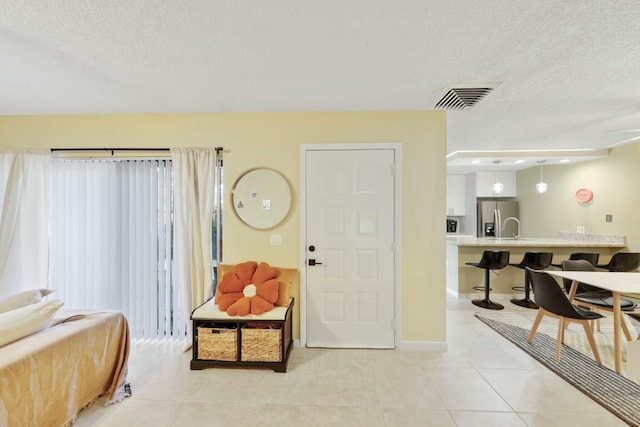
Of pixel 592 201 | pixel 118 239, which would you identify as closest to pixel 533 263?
pixel 592 201

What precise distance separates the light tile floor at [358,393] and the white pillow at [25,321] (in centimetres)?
72

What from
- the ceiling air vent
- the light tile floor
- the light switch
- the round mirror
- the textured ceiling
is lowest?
the light tile floor

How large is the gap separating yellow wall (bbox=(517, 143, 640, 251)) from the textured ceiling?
204 cm

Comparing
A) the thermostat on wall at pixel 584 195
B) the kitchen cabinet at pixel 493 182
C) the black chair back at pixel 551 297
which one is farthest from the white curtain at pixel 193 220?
the thermostat on wall at pixel 584 195

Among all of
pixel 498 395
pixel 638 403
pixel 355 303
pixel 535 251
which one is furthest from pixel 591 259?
pixel 355 303

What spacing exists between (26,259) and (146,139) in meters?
1.76

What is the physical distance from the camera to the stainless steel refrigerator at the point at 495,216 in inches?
242

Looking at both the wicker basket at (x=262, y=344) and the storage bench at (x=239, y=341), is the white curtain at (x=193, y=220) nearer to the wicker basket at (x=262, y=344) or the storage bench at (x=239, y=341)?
the storage bench at (x=239, y=341)

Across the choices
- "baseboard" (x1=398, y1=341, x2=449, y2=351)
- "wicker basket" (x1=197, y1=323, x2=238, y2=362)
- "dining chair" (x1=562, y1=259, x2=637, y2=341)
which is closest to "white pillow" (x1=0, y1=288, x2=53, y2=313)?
"wicker basket" (x1=197, y1=323, x2=238, y2=362)

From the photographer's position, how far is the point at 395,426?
6.30 ft

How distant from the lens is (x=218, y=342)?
2588 mm

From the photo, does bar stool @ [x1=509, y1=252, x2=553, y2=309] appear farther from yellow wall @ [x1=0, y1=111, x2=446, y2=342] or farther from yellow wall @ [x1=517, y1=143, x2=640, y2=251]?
yellow wall @ [x1=0, y1=111, x2=446, y2=342]

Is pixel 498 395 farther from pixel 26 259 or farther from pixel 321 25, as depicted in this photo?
pixel 26 259

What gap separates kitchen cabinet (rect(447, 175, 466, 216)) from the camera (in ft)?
21.3
